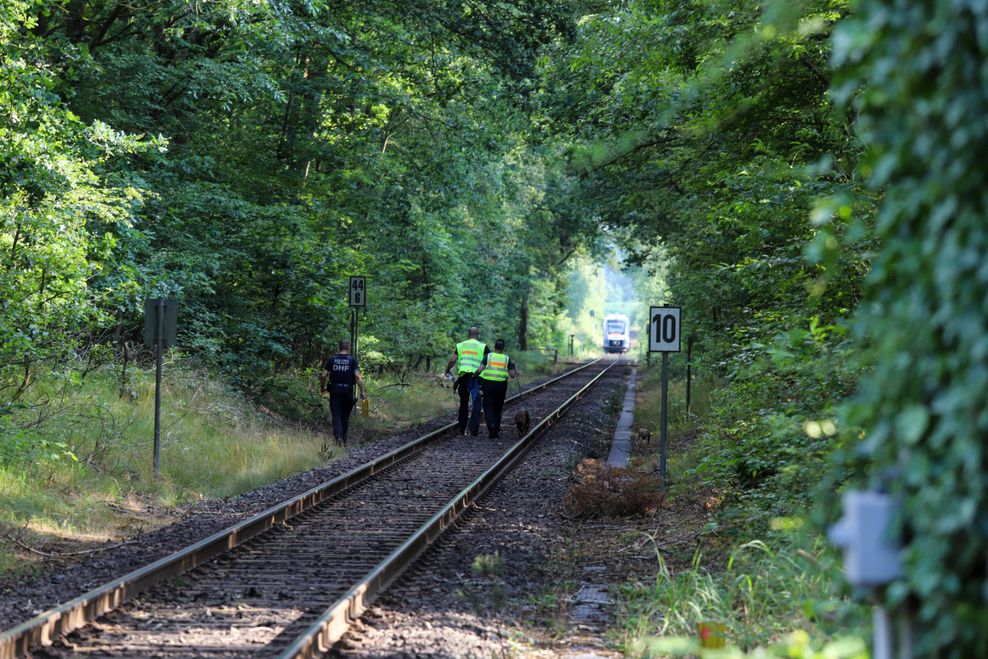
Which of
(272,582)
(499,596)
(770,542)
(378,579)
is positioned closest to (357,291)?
(272,582)

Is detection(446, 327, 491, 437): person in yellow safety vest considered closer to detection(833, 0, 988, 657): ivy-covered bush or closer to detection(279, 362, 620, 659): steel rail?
detection(279, 362, 620, 659): steel rail

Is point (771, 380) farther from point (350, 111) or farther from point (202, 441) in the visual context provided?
point (350, 111)

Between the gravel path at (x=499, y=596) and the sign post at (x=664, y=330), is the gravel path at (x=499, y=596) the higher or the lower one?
the lower one

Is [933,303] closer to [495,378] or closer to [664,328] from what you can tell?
[664,328]

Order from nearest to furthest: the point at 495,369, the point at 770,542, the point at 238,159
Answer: the point at 770,542 < the point at 495,369 < the point at 238,159

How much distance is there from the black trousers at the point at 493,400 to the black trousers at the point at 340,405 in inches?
109

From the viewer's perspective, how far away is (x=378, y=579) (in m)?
8.53

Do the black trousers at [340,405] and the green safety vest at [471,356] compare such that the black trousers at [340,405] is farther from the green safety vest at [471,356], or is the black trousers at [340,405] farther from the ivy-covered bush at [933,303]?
the ivy-covered bush at [933,303]

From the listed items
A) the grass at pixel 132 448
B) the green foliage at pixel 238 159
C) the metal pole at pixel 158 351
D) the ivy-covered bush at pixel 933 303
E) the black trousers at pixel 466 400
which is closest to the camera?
the ivy-covered bush at pixel 933 303

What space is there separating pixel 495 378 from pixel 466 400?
5.23ft

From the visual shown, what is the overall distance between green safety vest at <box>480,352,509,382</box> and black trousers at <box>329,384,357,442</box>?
2.65 m

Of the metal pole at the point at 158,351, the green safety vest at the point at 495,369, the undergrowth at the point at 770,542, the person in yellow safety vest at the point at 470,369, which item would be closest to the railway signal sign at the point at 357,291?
the person in yellow safety vest at the point at 470,369

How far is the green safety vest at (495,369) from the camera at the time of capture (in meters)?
19.6

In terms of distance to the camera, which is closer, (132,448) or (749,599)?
(749,599)
